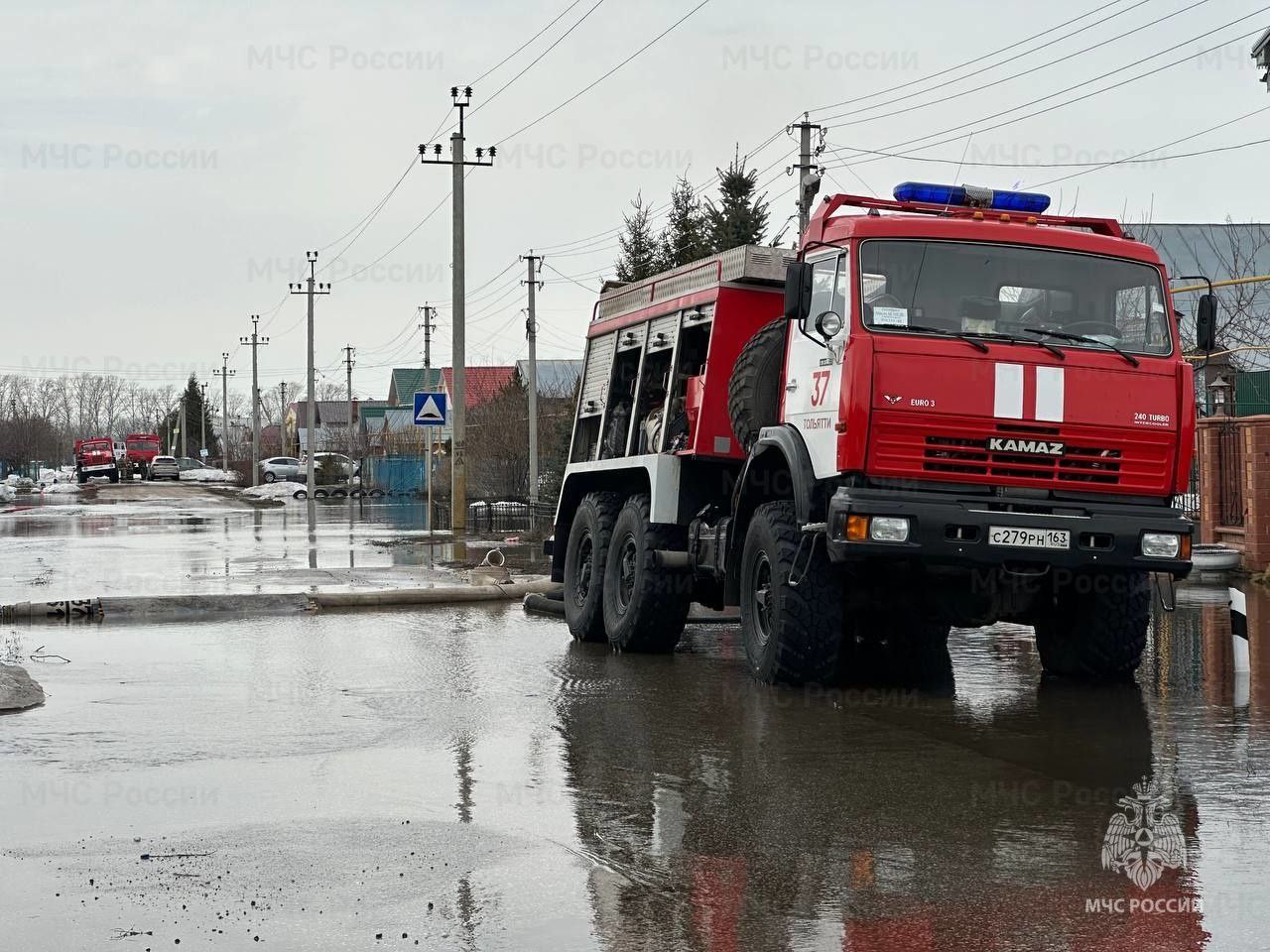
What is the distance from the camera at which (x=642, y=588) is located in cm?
1227

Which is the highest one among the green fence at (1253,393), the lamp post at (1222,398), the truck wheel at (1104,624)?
the green fence at (1253,393)

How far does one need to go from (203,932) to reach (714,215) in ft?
102

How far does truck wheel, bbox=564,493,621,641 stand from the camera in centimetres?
1340

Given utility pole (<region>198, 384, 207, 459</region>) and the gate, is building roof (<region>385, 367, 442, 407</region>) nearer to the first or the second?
utility pole (<region>198, 384, 207, 459</region>)

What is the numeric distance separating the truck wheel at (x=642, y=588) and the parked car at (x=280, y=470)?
72992 millimetres

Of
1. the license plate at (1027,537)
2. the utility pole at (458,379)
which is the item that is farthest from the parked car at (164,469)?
the license plate at (1027,537)

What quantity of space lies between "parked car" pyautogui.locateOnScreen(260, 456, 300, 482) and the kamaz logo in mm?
77049

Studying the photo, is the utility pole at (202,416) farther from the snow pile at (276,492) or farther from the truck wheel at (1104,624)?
the truck wheel at (1104,624)

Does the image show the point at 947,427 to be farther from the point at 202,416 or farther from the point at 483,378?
the point at 202,416

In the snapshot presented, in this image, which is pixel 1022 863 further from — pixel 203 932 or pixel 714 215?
pixel 714 215

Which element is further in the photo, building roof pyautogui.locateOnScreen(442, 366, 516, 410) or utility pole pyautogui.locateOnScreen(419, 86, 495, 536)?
building roof pyautogui.locateOnScreen(442, 366, 516, 410)

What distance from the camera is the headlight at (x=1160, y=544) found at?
945 centimetres

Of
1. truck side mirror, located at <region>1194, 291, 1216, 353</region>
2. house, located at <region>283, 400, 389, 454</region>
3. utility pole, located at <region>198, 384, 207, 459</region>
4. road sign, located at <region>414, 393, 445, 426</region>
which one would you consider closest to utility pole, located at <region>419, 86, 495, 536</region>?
road sign, located at <region>414, 393, 445, 426</region>

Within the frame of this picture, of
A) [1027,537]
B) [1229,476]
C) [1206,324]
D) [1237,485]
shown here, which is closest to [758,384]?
[1027,537]
